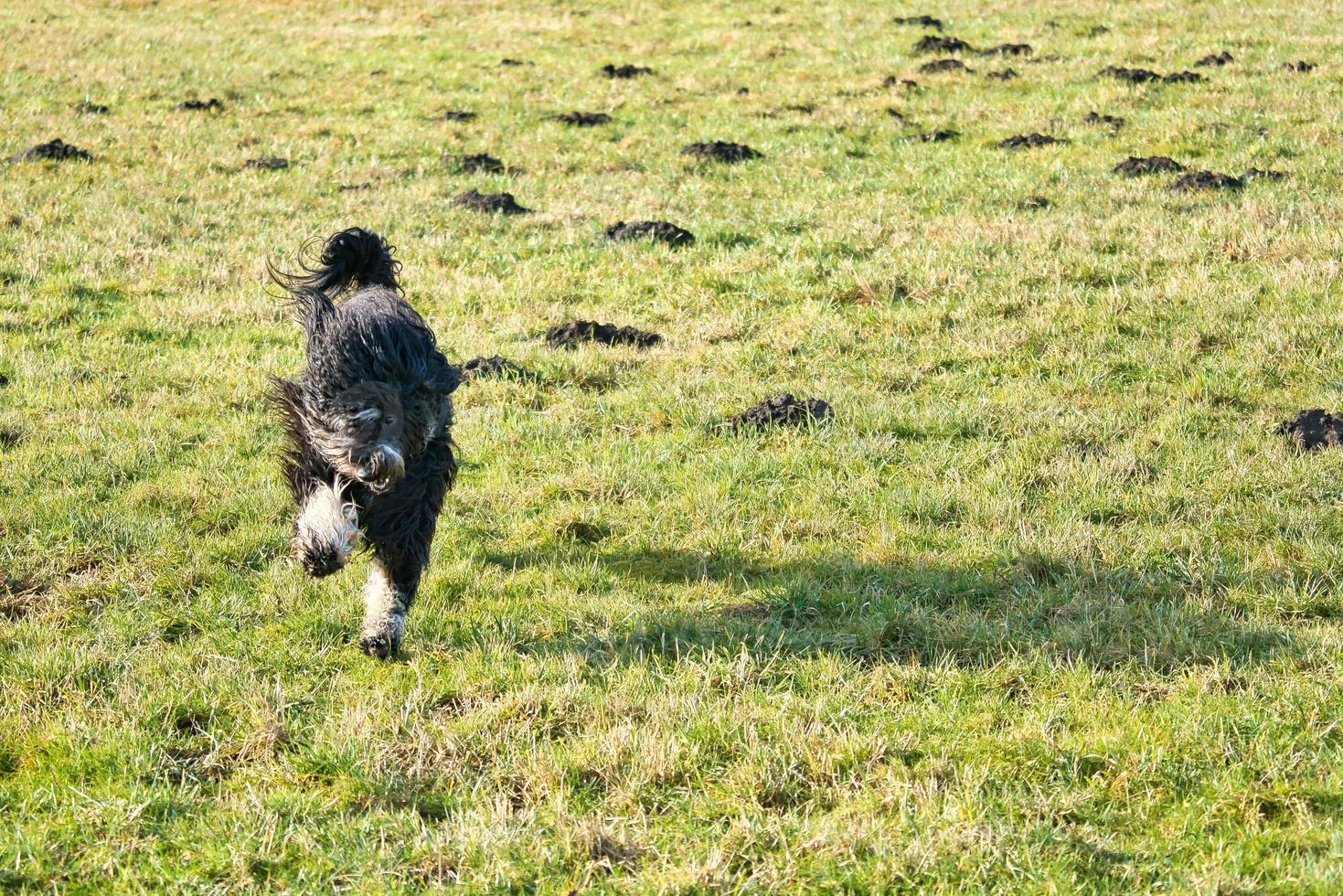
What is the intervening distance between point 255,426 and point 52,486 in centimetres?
157

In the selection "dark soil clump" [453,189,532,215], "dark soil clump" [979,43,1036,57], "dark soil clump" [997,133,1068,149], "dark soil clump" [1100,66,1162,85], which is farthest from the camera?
"dark soil clump" [979,43,1036,57]

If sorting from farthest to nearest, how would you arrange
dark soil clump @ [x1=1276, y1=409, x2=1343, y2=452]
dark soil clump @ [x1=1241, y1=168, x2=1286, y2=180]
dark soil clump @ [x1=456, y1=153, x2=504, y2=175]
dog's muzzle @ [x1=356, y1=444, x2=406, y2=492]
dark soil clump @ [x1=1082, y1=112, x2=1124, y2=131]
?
1. dark soil clump @ [x1=1082, y1=112, x2=1124, y2=131]
2. dark soil clump @ [x1=456, y1=153, x2=504, y2=175]
3. dark soil clump @ [x1=1241, y1=168, x2=1286, y2=180]
4. dark soil clump @ [x1=1276, y1=409, x2=1343, y2=452]
5. dog's muzzle @ [x1=356, y1=444, x2=406, y2=492]

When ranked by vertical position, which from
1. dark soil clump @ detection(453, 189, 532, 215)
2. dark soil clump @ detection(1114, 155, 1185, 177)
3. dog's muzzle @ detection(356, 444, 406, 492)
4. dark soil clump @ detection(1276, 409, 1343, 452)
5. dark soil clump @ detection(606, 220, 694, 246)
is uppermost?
dog's muzzle @ detection(356, 444, 406, 492)

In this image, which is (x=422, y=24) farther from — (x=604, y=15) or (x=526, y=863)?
(x=526, y=863)

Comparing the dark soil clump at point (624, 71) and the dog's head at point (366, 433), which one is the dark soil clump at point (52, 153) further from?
the dog's head at point (366, 433)

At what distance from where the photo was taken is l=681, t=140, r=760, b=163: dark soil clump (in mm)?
18203

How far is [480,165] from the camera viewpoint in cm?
1839

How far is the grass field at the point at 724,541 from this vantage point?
15.5 feet

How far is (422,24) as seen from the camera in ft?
103

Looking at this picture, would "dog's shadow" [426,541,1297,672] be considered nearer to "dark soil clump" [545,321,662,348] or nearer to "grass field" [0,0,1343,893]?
"grass field" [0,0,1343,893]

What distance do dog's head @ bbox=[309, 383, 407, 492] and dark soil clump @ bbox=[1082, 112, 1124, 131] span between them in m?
15.3

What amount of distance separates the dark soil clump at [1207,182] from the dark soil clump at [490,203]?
7.86 m

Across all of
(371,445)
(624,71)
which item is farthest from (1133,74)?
(371,445)

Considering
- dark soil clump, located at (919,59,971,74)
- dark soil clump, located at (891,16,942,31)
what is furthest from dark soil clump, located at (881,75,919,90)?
dark soil clump, located at (891,16,942,31)
